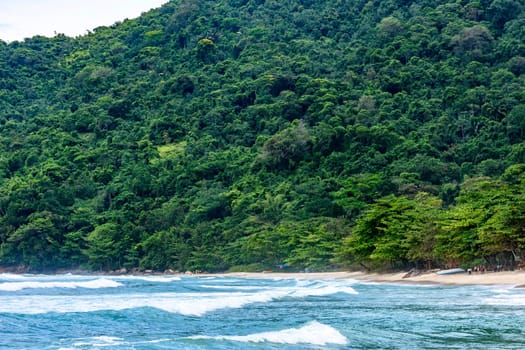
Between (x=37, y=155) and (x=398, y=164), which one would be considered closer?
(x=398, y=164)

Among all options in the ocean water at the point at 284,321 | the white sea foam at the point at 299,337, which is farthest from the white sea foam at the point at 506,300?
the white sea foam at the point at 299,337

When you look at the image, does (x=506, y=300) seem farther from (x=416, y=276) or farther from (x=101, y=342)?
(x=416, y=276)

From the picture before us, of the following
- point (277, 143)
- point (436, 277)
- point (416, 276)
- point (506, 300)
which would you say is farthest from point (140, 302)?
point (277, 143)

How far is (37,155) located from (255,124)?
28.3m

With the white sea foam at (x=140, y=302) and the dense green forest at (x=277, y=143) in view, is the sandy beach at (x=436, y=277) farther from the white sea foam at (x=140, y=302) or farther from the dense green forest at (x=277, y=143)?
the white sea foam at (x=140, y=302)

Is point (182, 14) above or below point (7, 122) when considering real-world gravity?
above

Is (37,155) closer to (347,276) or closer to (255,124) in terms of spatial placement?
(255,124)

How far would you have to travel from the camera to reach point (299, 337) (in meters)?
20.0

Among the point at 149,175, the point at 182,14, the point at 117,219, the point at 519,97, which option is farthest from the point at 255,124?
the point at 182,14

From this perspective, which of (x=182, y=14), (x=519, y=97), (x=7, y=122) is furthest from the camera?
(x=182, y=14)

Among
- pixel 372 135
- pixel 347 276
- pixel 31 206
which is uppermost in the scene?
pixel 372 135

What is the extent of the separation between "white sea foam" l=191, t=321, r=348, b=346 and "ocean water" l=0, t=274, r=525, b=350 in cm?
3

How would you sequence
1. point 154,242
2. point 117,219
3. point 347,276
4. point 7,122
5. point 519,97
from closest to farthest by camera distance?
1. point 347,276
2. point 154,242
3. point 117,219
4. point 519,97
5. point 7,122

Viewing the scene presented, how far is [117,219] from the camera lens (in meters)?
81.7
